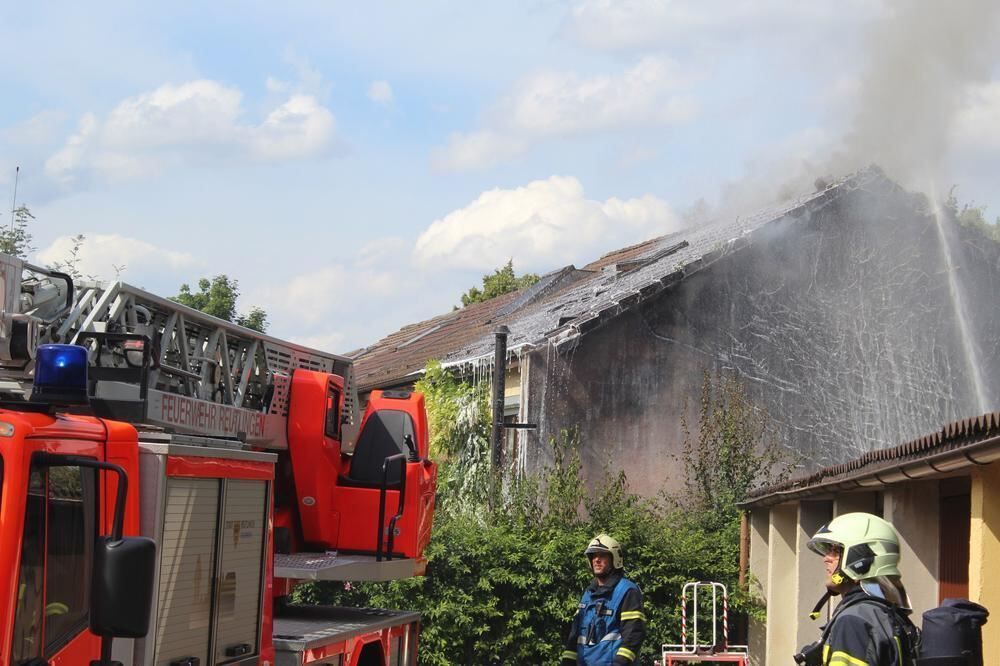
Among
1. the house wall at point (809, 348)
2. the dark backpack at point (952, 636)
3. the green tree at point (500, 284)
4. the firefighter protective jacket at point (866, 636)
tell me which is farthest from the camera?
the green tree at point (500, 284)

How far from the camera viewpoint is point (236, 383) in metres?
8.06

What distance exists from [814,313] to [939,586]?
1188 centimetres

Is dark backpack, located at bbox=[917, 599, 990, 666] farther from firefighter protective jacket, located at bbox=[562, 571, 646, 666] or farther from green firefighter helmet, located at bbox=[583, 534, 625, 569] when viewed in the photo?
green firefighter helmet, located at bbox=[583, 534, 625, 569]

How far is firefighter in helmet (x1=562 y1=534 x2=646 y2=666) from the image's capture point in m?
8.43

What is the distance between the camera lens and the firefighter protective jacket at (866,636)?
4.38 m

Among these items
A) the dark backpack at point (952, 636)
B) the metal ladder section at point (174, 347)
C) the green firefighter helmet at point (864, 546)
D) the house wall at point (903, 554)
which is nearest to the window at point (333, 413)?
the metal ladder section at point (174, 347)

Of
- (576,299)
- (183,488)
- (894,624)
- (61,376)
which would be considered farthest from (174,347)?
(576,299)

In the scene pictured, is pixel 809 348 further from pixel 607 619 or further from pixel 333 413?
pixel 333 413

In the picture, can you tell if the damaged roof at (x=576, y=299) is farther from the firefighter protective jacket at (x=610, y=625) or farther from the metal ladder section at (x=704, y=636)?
the firefighter protective jacket at (x=610, y=625)

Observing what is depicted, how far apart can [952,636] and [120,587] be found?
2.84m

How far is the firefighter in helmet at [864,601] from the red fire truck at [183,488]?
2329 millimetres

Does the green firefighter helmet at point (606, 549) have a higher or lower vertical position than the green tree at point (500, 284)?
lower

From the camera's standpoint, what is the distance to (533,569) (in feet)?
48.2

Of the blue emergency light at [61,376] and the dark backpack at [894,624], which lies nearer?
the dark backpack at [894,624]
